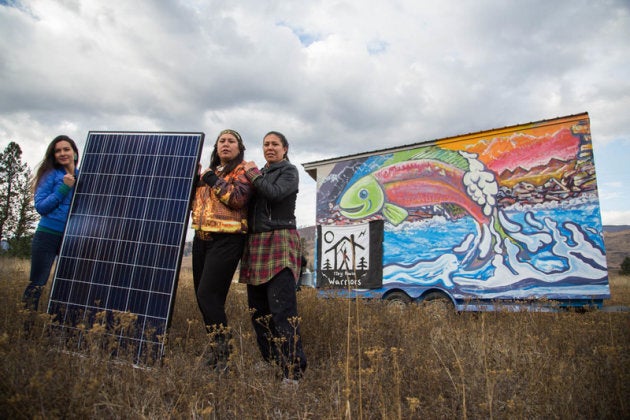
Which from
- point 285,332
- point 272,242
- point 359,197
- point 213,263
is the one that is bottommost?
point 285,332

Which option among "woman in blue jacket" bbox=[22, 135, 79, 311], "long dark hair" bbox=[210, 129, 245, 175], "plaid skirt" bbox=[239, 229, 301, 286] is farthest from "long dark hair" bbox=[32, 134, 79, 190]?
"plaid skirt" bbox=[239, 229, 301, 286]

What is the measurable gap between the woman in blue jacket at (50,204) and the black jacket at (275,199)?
2144 mm

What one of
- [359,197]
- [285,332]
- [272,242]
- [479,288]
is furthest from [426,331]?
[359,197]

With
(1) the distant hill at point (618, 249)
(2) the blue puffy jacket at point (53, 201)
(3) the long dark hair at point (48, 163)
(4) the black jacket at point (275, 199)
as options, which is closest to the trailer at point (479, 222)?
(4) the black jacket at point (275, 199)

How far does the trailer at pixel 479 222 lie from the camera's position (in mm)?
6246

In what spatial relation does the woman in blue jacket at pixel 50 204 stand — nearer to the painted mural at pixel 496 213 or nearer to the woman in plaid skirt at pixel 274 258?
the woman in plaid skirt at pixel 274 258

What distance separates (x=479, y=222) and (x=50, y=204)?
23.6 ft

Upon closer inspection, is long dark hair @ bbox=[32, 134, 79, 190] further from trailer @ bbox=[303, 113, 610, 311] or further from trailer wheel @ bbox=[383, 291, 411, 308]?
trailer wheel @ bbox=[383, 291, 411, 308]

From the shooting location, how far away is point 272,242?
302 centimetres

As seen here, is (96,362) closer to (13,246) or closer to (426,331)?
(426,331)

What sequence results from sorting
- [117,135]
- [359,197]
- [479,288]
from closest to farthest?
[117,135]
[479,288]
[359,197]

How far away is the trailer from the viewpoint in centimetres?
625

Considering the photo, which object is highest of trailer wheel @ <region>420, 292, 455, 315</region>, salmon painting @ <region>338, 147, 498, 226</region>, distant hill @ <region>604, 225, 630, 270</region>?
distant hill @ <region>604, 225, 630, 270</region>

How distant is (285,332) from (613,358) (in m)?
2.56
